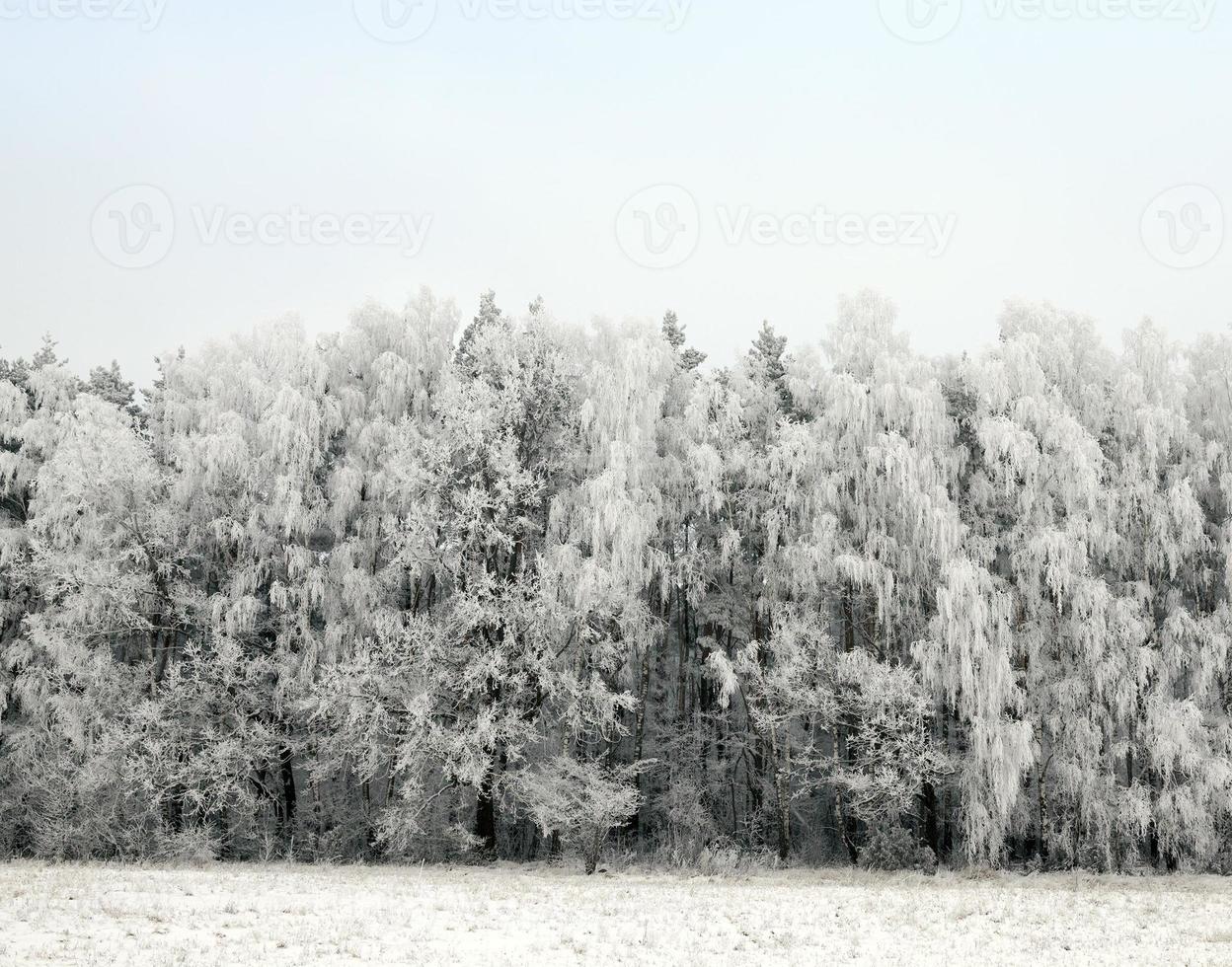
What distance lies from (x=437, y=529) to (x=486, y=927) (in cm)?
1137

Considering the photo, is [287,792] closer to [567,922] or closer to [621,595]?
[621,595]

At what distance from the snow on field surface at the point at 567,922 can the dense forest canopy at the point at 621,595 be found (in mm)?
3950

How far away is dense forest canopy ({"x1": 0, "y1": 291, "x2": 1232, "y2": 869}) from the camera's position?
785 inches

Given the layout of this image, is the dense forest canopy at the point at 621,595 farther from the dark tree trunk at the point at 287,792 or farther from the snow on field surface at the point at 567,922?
the snow on field surface at the point at 567,922

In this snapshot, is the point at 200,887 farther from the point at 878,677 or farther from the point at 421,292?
the point at 421,292

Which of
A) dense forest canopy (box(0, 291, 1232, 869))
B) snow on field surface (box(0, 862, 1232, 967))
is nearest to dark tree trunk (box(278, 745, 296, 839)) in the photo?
dense forest canopy (box(0, 291, 1232, 869))

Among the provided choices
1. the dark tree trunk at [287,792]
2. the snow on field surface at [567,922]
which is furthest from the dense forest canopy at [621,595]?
the snow on field surface at [567,922]

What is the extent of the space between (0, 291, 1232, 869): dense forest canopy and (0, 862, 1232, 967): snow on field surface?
3.95 m

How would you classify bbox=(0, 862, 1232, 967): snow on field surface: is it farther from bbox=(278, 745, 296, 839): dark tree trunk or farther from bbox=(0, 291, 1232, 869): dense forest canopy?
bbox=(278, 745, 296, 839): dark tree trunk

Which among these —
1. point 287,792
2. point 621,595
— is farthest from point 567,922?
point 287,792

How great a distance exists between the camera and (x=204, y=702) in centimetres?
2067

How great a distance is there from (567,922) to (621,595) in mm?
9400

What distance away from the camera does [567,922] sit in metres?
11.3

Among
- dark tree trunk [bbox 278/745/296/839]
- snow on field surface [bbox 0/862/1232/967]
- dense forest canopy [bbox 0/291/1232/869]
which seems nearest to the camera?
snow on field surface [bbox 0/862/1232/967]
